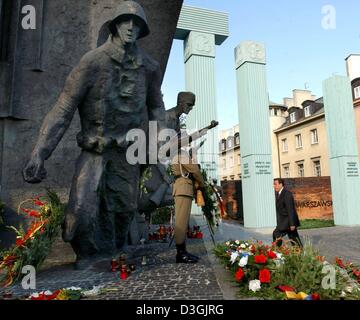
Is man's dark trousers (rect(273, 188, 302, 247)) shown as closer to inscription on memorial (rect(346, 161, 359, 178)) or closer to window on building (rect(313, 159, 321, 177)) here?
inscription on memorial (rect(346, 161, 359, 178))

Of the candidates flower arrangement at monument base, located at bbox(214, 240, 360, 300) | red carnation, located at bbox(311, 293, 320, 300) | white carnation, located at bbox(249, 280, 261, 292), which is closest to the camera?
red carnation, located at bbox(311, 293, 320, 300)

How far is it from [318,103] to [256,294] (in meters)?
32.9

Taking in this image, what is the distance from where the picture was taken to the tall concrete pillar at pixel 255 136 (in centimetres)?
1291

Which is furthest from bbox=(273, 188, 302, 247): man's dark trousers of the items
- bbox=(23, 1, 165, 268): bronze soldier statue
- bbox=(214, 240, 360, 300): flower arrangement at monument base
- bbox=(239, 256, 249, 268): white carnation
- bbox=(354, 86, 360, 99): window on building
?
bbox=(354, 86, 360, 99): window on building

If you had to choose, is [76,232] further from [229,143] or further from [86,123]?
[229,143]

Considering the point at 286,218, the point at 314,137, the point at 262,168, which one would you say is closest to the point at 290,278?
the point at 286,218

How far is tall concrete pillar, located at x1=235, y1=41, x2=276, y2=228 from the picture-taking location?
1291 cm

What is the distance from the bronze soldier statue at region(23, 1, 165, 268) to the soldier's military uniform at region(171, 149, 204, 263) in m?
0.59

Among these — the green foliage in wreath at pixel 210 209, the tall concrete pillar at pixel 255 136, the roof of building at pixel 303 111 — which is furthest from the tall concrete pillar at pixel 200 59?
the roof of building at pixel 303 111

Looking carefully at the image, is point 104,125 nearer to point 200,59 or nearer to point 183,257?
point 183,257

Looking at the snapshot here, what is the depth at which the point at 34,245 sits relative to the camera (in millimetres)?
3527

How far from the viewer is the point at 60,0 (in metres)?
5.11
